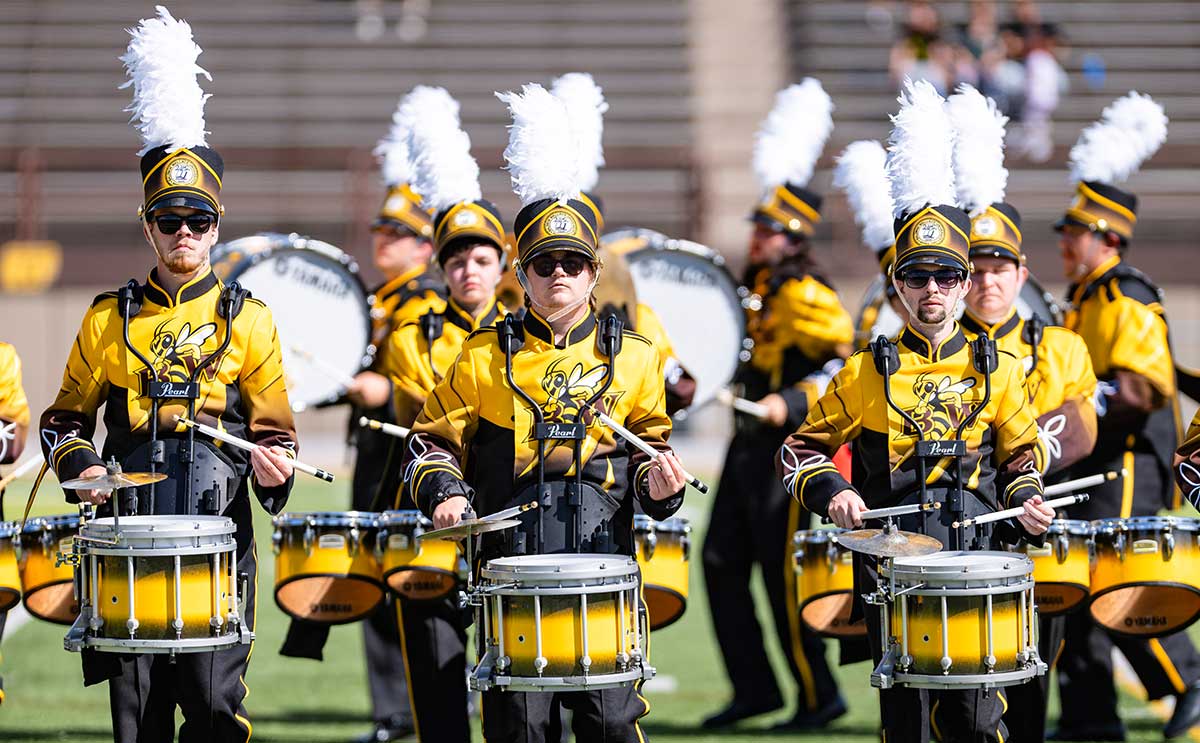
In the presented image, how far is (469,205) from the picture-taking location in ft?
21.4

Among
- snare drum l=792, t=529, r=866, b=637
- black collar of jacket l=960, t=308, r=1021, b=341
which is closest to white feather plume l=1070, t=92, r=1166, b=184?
black collar of jacket l=960, t=308, r=1021, b=341

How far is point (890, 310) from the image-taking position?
26.3ft

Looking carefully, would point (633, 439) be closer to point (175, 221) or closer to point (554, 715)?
point (554, 715)

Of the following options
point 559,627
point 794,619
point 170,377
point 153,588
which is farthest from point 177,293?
point 794,619

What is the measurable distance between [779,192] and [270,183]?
1316 cm

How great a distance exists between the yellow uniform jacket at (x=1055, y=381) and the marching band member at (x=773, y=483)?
145cm

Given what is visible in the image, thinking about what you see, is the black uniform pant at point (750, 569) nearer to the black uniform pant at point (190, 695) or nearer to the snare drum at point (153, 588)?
the black uniform pant at point (190, 695)

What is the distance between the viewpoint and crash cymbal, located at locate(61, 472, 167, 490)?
5141 millimetres

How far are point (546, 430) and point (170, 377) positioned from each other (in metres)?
1.08

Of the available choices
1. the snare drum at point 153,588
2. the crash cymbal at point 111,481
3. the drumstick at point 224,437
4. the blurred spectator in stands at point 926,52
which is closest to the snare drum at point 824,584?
the drumstick at point 224,437

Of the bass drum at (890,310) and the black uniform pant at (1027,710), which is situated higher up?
the bass drum at (890,310)

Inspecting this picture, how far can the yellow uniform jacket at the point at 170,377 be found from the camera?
546 cm

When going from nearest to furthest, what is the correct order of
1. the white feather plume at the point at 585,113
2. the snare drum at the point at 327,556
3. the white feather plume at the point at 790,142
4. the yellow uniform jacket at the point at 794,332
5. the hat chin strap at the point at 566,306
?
the hat chin strap at the point at 566,306 < the white feather plume at the point at 585,113 < the snare drum at the point at 327,556 < the yellow uniform jacket at the point at 794,332 < the white feather plume at the point at 790,142

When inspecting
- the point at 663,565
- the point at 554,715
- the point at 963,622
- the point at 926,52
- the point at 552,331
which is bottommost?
the point at 554,715
